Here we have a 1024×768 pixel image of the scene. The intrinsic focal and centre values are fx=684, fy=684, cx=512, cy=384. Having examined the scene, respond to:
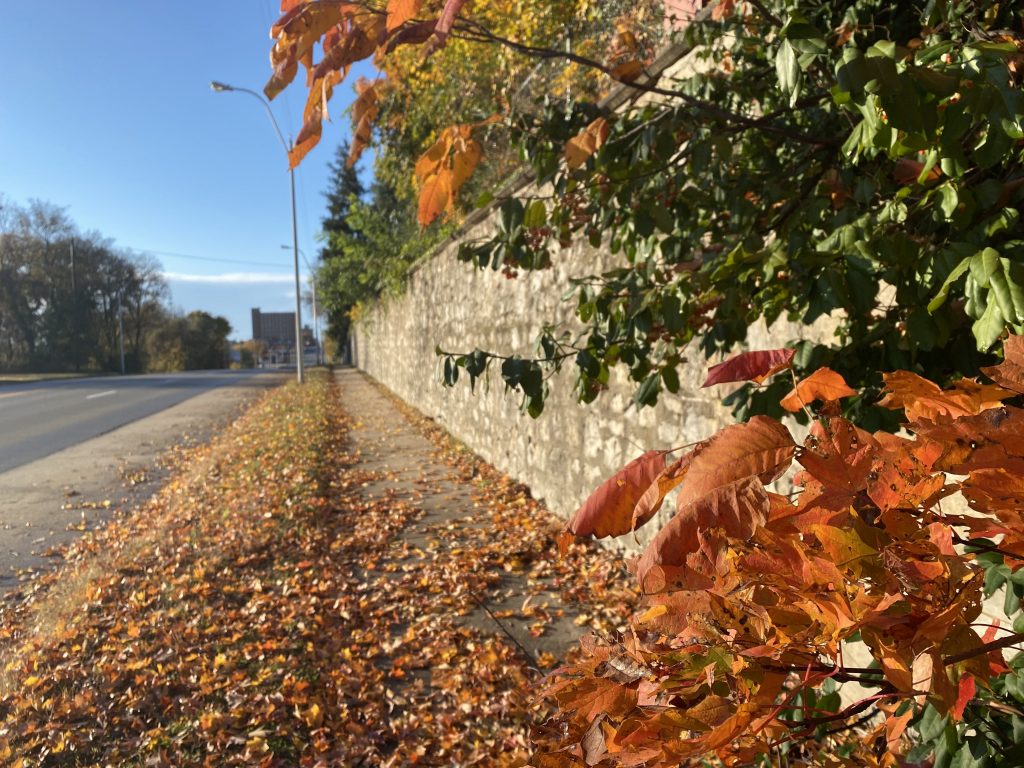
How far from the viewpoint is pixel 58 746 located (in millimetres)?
2662

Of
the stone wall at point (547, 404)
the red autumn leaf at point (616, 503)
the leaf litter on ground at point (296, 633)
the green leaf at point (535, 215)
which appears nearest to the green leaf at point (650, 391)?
the green leaf at point (535, 215)

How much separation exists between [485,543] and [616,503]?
428 centimetres

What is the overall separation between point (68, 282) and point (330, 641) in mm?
57405

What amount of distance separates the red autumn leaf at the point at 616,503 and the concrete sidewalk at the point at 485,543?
1.58 meters

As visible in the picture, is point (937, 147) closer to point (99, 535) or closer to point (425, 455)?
point (99, 535)

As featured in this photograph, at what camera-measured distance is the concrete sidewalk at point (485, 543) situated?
375cm

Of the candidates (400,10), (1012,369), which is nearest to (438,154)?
(400,10)

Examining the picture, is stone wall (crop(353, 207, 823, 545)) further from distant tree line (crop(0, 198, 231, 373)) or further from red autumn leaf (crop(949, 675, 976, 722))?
distant tree line (crop(0, 198, 231, 373))

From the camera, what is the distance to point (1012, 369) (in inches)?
33.6

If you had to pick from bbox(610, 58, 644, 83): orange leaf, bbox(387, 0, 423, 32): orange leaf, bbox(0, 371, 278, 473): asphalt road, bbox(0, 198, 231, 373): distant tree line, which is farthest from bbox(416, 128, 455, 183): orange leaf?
Answer: bbox(0, 198, 231, 373): distant tree line

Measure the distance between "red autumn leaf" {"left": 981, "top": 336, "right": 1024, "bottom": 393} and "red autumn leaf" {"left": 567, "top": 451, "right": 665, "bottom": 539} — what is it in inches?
17.5

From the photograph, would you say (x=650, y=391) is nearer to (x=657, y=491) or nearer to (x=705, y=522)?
(x=657, y=491)

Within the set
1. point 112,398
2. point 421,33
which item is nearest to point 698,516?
point 421,33

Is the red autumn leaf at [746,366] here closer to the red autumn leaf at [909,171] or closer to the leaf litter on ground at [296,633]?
the leaf litter on ground at [296,633]
